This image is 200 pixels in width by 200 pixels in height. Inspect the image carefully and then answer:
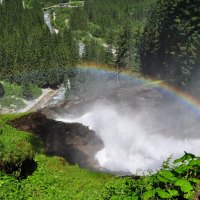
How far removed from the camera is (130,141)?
5191cm

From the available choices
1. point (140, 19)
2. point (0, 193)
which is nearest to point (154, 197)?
point (0, 193)

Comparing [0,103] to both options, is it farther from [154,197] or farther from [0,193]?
[154,197]

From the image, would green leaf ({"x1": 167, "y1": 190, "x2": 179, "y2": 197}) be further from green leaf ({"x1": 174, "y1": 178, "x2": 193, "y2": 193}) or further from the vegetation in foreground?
green leaf ({"x1": 174, "y1": 178, "x2": 193, "y2": 193})

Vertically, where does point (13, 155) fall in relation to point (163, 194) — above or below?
below

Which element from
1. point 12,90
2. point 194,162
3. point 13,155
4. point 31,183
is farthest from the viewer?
point 12,90

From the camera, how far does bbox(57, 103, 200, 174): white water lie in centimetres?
4278

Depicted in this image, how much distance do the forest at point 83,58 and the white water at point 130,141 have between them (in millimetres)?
10242

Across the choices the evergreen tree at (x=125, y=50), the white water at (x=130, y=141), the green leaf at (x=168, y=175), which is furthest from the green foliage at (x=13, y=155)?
the evergreen tree at (x=125, y=50)

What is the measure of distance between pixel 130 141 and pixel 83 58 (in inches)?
2098

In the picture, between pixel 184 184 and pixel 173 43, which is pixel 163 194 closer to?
pixel 184 184

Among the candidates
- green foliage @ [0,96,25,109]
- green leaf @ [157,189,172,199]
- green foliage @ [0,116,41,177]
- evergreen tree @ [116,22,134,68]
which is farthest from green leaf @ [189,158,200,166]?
green foliage @ [0,96,25,109]

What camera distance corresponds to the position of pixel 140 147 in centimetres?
4994

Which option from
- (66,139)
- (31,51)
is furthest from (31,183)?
(31,51)

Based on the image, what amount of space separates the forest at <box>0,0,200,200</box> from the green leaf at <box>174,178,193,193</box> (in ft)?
0.05
